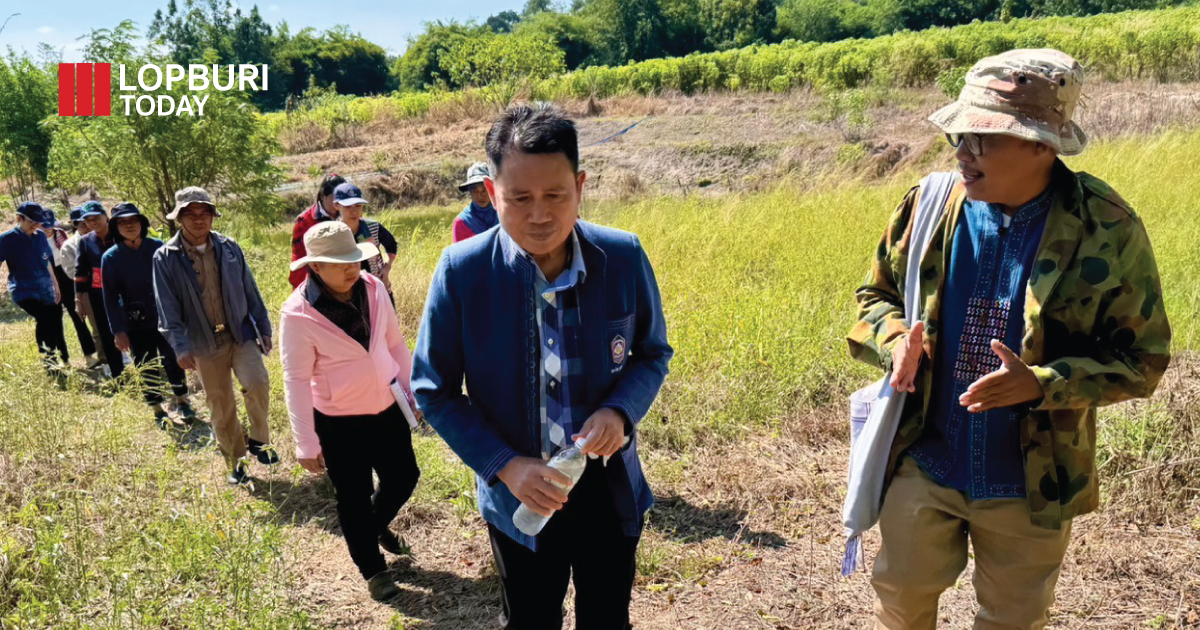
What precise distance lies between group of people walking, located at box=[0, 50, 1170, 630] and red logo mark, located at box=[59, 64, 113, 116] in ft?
36.3

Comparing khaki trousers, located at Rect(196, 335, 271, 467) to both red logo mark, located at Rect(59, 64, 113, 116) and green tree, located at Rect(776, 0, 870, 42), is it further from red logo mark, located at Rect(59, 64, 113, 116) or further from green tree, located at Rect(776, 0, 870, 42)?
green tree, located at Rect(776, 0, 870, 42)

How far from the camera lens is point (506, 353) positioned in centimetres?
195

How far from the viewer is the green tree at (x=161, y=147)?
10695 mm

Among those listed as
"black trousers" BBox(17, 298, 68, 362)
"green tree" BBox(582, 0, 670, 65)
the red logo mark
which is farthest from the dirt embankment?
"green tree" BBox(582, 0, 670, 65)

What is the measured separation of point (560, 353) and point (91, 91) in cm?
1205

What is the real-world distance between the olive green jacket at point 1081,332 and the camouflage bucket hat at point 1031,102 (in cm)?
16

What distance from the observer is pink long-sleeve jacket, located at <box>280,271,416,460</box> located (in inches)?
129

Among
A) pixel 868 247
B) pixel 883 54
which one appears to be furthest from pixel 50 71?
pixel 883 54

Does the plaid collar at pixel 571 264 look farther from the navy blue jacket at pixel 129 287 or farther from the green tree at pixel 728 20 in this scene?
the green tree at pixel 728 20

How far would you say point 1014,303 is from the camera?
1933 mm

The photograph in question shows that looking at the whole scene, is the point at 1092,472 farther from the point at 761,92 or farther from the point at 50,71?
the point at 761,92

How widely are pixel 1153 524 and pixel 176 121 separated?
1146 centimetres

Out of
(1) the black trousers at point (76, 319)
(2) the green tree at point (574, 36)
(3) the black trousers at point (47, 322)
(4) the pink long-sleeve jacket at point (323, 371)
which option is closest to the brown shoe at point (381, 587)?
(4) the pink long-sleeve jacket at point (323, 371)

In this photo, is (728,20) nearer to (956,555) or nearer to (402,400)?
(402,400)
